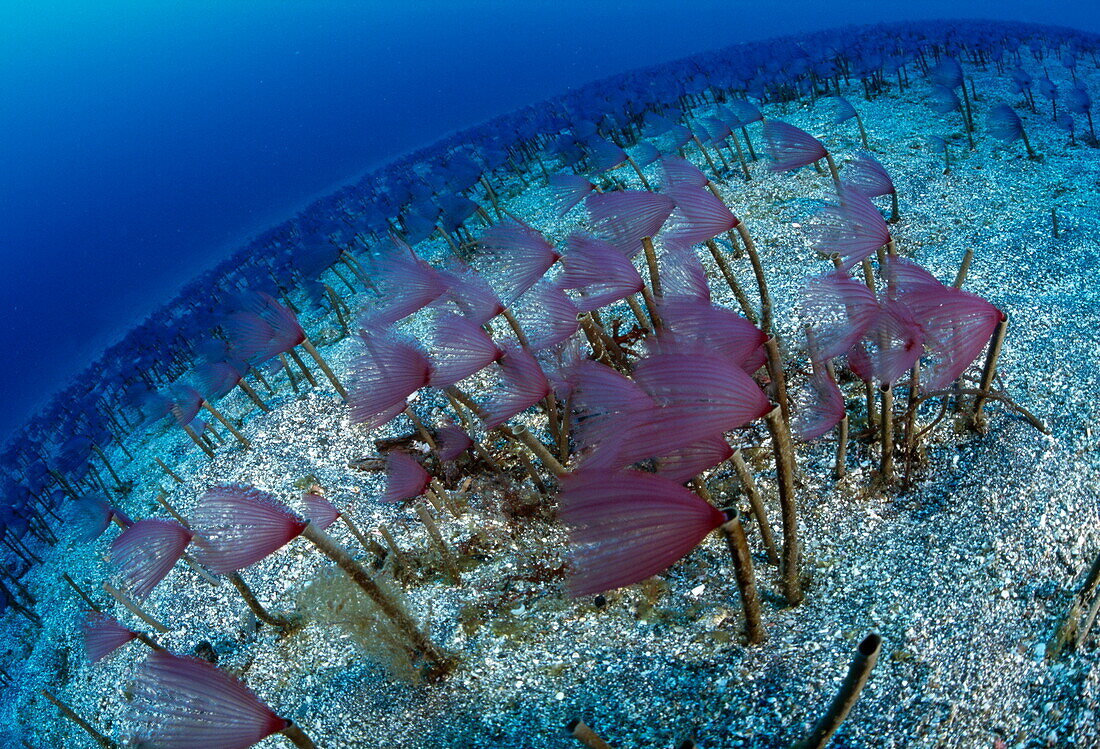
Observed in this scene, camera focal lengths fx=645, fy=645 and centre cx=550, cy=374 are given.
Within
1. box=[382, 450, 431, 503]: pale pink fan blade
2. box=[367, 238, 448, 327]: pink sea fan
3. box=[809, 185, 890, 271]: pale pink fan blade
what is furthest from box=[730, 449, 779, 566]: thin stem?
box=[367, 238, 448, 327]: pink sea fan

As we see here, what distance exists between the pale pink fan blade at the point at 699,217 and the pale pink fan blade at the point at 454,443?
874mm

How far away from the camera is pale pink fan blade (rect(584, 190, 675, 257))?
1.83 metres

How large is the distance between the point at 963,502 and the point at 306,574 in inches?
72.4

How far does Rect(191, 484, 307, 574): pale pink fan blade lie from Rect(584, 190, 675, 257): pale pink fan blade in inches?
44.6

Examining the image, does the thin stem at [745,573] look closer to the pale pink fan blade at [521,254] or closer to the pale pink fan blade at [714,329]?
the pale pink fan blade at [714,329]

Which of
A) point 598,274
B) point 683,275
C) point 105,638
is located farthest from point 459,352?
point 105,638

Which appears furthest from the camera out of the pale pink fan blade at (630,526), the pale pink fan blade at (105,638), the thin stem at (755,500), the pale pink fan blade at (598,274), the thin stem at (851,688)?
the pale pink fan blade at (105,638)

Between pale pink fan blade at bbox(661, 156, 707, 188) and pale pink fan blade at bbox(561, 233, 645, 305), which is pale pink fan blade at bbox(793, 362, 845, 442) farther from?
pale pink fan blade at bbox(661, 156, 707, 188)

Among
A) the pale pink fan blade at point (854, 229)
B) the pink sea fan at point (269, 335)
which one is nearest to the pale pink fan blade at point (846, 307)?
the pale pink fan blade at point (854, 229)

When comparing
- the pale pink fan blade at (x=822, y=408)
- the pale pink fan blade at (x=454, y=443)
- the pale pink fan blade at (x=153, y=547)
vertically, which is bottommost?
the pale pink fan blade at (x=454, y=443)

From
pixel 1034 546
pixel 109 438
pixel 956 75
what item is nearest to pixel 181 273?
pixel 109 438

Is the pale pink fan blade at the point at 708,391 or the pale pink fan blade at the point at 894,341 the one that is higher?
the pale pink fan blade at the point at 708,391

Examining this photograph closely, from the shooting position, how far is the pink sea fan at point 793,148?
2246mm

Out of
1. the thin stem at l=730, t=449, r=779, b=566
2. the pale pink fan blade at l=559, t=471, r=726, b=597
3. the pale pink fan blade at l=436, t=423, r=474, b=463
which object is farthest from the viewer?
the pale pink fan blade at l=436, t=423, r=474, b=463
